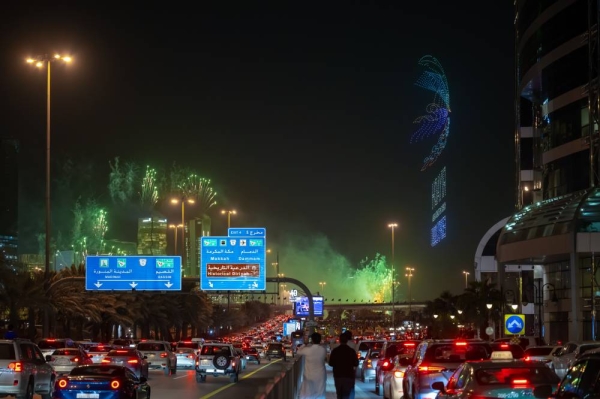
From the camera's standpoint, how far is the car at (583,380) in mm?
10086

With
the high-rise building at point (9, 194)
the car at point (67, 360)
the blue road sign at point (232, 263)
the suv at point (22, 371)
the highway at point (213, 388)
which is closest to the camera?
the suv at point (22, 371)

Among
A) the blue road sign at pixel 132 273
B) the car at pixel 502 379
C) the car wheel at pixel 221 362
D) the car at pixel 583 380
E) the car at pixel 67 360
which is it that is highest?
the blue road sign at pixel 132 273

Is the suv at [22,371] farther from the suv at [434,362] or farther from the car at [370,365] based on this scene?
the car at [370,365]

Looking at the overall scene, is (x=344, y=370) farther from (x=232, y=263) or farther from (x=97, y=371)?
(x=232, y=263)

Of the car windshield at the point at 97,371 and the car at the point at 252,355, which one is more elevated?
the car windshield at the point at 97,371

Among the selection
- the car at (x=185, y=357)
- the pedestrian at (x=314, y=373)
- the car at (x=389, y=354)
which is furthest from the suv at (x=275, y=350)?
the pedestrian at (x=314, y=373)

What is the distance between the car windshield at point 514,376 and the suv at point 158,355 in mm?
33017

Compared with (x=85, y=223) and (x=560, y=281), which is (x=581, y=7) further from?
(x=85, y=223)

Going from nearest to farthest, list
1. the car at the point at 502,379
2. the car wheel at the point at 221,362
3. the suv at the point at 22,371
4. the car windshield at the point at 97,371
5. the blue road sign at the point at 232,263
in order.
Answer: the car at the point at 502,379 < the car windshield at the point at 97,371 < the suv at the point at 22,371 < the car wheel at the point at 221,362 < the blue road sign at the point at 232,263

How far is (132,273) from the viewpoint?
180ft

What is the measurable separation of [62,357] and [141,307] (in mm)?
41619

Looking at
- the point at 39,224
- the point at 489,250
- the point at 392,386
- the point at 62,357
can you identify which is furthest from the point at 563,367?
the point at 39,224

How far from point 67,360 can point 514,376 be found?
2435cm

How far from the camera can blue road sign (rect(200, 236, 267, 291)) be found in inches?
2117
